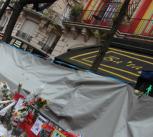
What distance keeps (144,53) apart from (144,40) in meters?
2.24

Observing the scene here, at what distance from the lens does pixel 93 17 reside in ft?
61.1

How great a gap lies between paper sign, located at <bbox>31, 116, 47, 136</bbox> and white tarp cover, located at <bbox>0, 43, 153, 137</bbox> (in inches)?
28.7

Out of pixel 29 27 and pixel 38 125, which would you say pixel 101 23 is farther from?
pixel 38 125

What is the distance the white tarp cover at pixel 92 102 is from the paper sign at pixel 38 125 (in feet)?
2.39

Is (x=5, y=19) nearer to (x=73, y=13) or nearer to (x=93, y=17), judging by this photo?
(x=73, y=13)

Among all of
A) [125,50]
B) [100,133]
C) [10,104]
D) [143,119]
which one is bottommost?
[10,104]

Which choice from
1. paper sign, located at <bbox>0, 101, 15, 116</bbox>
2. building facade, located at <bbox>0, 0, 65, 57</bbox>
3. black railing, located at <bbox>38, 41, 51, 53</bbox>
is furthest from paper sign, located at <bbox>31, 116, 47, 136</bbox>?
black railing, located at <bbox>38, 41, 51, 53</bbox>

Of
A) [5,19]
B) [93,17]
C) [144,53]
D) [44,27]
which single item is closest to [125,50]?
[144,53]

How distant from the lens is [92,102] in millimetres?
6793

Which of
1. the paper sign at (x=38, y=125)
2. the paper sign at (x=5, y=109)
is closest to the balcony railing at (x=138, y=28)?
the paper sign at (x=5, y=109)

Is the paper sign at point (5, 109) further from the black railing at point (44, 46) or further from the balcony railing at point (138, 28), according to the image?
the black railing at point (44, 46)

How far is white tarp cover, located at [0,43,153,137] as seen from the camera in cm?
600

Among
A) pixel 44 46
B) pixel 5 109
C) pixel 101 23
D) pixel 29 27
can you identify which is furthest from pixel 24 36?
pixel 5 109

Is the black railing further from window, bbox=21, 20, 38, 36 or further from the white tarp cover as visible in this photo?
the white tarp cover
